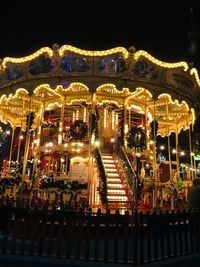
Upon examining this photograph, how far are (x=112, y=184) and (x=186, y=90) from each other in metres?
5.08

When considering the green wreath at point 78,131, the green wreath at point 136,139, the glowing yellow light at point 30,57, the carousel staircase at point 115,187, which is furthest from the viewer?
the green wreath at point 78,131

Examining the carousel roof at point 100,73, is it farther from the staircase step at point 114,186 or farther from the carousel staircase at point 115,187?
the staircase step at point 114,186

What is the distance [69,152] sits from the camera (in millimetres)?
13281

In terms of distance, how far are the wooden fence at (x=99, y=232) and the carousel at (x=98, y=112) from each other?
2.35 metres

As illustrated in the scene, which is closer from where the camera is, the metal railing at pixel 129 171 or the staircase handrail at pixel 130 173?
the metal railing at pixel 129 171

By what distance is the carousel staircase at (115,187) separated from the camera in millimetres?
9595

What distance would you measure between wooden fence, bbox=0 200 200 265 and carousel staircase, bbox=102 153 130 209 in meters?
3.59

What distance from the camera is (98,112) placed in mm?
14344

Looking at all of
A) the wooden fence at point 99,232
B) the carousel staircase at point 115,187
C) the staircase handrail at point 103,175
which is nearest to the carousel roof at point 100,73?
the staircase handrail at point 103,175

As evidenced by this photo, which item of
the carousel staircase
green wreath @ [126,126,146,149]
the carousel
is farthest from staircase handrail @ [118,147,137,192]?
green wreath @ [126,126,146,149]

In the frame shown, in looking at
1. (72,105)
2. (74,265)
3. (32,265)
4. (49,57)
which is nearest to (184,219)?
(74,265)

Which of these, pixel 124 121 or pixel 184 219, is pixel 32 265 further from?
pixel 124 121

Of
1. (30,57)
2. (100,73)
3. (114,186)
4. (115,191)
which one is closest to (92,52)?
(100,73)

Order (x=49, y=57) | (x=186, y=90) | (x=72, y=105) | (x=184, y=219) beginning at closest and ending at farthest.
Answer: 1. (x=184, y=219)
2. (x=49, y=57)
3. (x=186, y=90)
4. (x=72, y=105)
